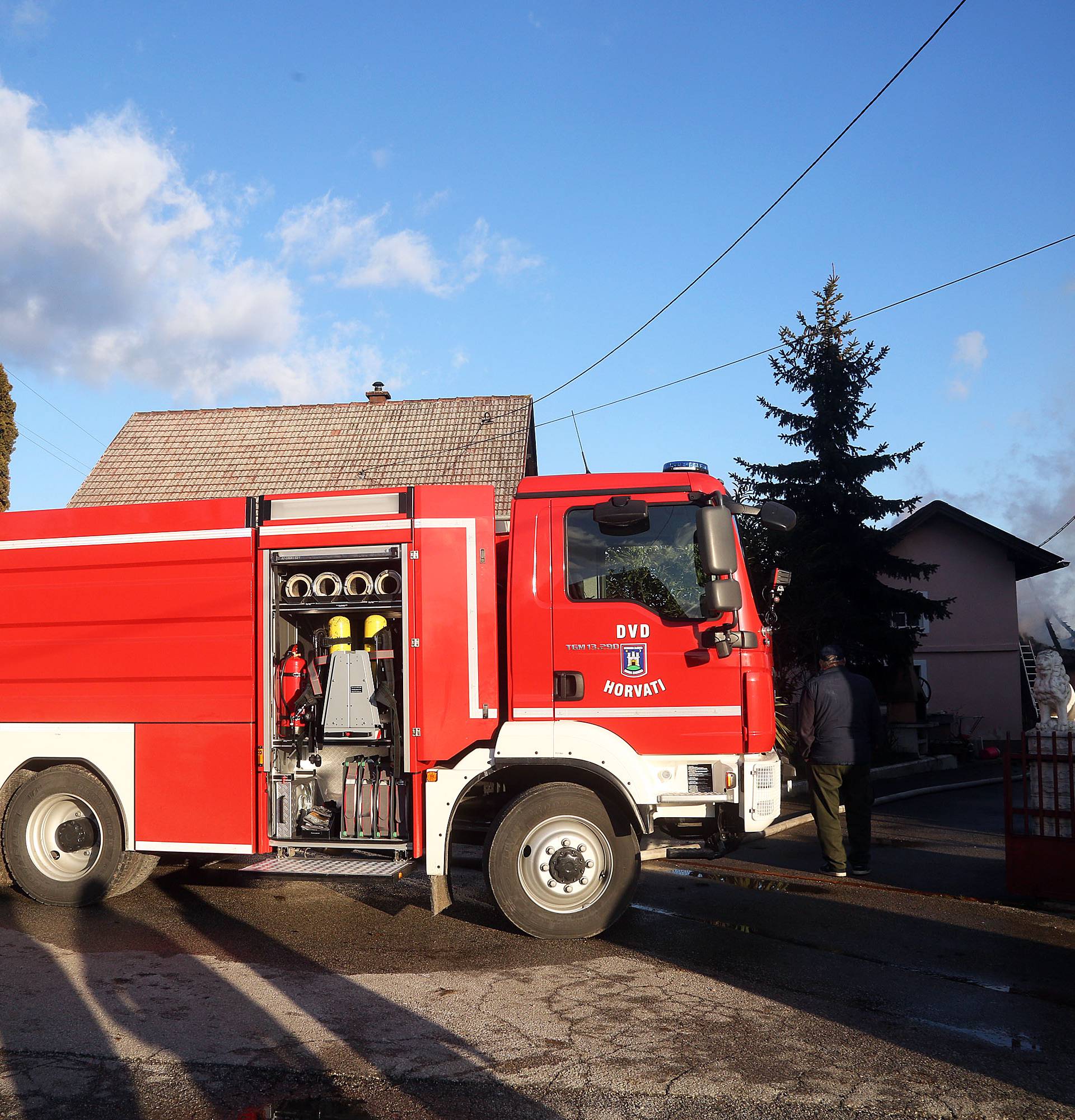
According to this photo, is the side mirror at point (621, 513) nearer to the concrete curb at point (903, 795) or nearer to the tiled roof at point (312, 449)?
the concrete curb at point (903, 795)

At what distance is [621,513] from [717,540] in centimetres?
67

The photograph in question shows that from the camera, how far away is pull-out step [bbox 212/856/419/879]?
20.9ft

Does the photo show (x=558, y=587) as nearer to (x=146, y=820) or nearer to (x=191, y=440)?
(x=146, y=820)

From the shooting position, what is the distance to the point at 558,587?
6.56 meters

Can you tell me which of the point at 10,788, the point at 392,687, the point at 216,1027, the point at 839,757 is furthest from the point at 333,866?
the point at 839,757

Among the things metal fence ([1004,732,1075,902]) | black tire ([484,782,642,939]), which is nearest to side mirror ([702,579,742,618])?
black tire ([484,782,642,939])

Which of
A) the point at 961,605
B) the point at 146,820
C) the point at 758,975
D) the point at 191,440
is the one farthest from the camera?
the point at 961,605

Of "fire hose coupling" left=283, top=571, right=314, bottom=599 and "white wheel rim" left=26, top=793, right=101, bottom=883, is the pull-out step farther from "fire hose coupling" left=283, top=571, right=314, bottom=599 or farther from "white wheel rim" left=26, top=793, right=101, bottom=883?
"fire hose coupling" left=283, top=571, right=314, bottom=599

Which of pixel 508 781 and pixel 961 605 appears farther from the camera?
pixel 961 605

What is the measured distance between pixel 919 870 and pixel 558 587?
4575 millimetres

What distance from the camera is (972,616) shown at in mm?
27297

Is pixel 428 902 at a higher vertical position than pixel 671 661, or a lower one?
lower

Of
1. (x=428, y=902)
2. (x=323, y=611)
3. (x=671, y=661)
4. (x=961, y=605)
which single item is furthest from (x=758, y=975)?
(x=961, y=605)

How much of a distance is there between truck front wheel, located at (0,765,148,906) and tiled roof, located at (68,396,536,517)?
13.1 metres
